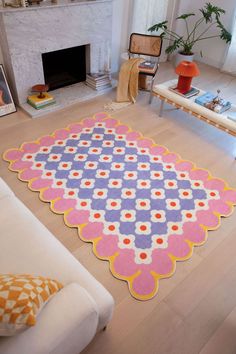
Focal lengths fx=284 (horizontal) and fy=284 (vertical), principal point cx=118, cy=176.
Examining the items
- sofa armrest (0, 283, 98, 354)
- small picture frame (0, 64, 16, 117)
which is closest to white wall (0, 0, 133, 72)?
small picture frame (0, 64, 16, 117)

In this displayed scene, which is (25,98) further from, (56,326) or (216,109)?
(56,326)

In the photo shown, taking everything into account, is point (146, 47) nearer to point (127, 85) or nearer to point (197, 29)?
point (127, 85)

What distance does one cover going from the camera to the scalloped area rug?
2041mm

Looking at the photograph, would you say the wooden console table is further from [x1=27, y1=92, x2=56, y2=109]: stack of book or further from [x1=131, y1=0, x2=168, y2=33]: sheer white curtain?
[x1=131, y1=0, x2=168, y2=33]: sheer white curtain

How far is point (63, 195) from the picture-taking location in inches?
96.0

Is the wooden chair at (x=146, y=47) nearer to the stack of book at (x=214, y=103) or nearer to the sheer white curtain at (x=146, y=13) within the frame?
the sheer white curtain at (x=146, y=13)

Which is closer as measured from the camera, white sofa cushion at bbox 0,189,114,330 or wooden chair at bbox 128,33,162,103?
white sofa cushion at bbox 0,189,114,330

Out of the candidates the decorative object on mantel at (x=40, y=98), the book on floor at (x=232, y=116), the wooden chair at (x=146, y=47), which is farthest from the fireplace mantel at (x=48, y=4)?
the book on floor at (x=232, y=116)

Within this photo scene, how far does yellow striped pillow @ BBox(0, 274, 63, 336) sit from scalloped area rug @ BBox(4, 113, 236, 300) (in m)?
0.86

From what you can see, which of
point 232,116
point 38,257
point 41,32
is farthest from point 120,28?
point 38,257

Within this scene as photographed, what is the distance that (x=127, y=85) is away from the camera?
374cm

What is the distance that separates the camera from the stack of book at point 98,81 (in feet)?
12.8

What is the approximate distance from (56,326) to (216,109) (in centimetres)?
261

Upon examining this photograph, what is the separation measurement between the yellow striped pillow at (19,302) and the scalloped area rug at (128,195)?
861 millimetres
